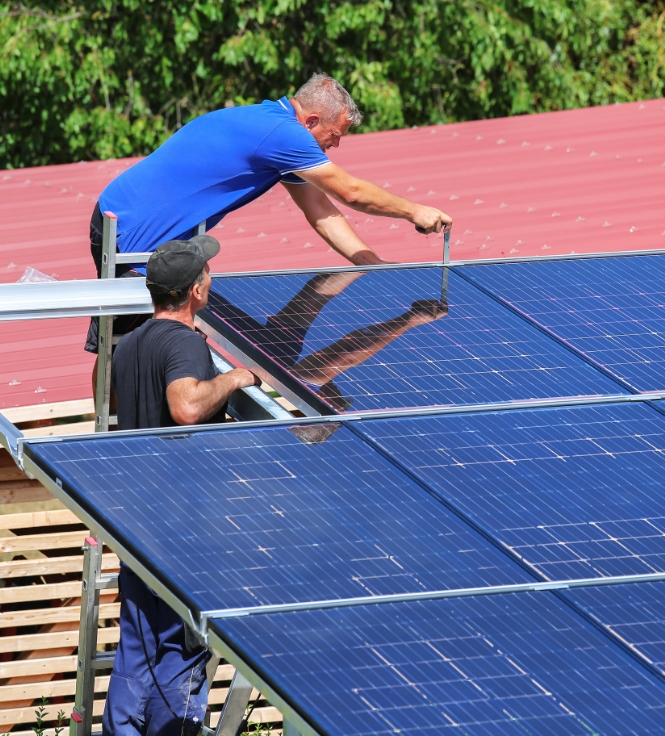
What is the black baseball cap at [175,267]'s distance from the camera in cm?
539

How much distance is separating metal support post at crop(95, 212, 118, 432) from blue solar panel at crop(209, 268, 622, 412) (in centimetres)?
51

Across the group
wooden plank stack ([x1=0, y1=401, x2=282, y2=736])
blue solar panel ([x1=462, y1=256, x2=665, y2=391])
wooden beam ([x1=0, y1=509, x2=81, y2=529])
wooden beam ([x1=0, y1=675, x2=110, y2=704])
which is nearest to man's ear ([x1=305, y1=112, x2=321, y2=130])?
blue solar panel ([x1=462, y1=256, x2=665, y2=391])

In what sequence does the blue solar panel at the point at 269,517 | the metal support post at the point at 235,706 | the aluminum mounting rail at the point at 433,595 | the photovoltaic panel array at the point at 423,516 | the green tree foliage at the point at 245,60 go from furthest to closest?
the green tree foliage at the point at 245,60
the metal support post at the point at 235,706
the blue solar panel at the point at 269,517
the aluminum mounting rail at the point at 433,595
the photovoltaic panel array at the point at 423,516

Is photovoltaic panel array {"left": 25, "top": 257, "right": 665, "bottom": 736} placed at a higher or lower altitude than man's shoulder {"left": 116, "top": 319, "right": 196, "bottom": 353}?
lower

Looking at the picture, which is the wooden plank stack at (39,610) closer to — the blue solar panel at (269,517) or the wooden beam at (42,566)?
the wooden beam at (42,566)

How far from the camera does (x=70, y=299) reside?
226 inches

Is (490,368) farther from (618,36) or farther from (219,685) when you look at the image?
(618,36)

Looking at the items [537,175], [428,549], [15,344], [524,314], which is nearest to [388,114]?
[537,175]

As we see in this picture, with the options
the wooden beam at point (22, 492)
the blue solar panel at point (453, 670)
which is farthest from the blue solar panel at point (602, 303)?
the wooden beam at point (22, 492)

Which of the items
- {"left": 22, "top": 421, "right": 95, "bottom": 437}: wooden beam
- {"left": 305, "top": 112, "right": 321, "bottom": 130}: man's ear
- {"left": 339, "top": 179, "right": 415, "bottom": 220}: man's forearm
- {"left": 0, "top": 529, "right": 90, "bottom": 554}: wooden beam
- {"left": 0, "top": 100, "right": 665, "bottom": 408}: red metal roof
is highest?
{"left": 305, "top": 112, "right": 321, "bottom": 130}: man's ear

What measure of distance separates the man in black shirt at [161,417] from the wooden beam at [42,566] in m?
2.77

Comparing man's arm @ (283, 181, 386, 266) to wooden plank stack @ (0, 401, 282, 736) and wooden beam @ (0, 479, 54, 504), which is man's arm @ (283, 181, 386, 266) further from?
wooden beam @ (0, 479, 54, 504)

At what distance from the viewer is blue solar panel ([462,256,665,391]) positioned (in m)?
5.71

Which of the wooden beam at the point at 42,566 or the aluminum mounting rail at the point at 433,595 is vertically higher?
the aluminum mounting rail at the point at 433,595
